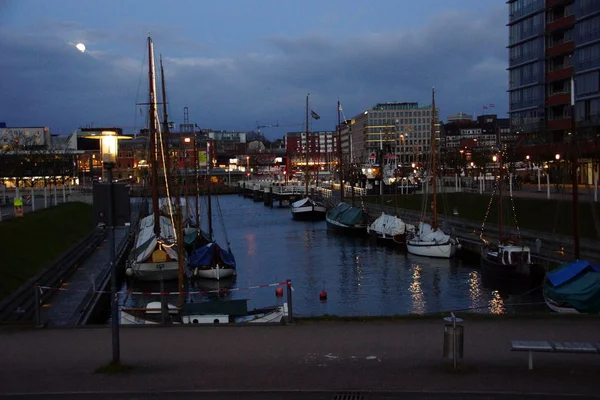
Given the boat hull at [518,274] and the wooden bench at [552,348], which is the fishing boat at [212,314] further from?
the boat hull at [518,274]

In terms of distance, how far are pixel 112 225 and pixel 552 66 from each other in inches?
1800

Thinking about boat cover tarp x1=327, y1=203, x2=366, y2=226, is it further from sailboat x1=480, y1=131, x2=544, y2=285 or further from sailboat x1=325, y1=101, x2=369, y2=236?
sailboat x1=480, y1=131, x2=544, y2=285

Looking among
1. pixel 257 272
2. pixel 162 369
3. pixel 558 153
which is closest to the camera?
pixel 162 369

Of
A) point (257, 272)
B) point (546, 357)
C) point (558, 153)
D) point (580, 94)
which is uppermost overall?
point (580, 94)

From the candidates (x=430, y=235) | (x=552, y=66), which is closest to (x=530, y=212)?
(x=430, y=235)

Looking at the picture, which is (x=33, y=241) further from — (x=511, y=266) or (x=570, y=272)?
(x=570, y=272)

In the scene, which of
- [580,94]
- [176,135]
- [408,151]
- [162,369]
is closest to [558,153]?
[580,94]

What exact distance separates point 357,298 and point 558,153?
69.9 ft

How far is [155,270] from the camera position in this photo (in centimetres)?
2989

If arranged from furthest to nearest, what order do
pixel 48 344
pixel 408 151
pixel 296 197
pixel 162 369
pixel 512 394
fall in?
pixel 408 151
pixel 296 197
pixel 48 344
pixel 162 369
pixel 512 394

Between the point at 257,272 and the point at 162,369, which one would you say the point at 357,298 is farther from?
the point at 162,369

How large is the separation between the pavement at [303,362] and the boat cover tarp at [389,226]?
31068mm

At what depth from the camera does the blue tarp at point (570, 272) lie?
18797mm

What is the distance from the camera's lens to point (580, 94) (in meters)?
43.9
